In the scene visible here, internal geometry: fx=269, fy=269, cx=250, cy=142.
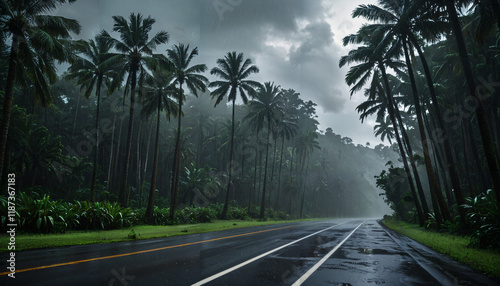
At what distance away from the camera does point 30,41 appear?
→ 1401 cm

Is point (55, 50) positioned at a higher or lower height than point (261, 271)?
higher

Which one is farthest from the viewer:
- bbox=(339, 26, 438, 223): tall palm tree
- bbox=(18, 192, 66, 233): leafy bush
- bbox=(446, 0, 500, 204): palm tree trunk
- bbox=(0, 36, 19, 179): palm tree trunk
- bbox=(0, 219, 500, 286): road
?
bbox=(339, 26, 438, 223): tall palm tree

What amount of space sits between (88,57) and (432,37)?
2808cm

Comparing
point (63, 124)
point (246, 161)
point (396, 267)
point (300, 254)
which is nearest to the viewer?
point (396, 267)

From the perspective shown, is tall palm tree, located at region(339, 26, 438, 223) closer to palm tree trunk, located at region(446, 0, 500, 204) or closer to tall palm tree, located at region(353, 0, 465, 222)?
tall palm tree, located at region(353, 0, 465, 222)

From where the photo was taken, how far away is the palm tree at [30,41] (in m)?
13.0

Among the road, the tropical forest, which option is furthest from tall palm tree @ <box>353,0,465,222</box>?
the road

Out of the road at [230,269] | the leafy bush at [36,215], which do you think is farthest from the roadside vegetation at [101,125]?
the road at [230,269]

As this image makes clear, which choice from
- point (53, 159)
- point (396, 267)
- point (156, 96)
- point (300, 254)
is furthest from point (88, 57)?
point (396, 267)

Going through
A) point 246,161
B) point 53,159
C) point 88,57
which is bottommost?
point 53,159

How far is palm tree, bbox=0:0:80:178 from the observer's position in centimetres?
1300

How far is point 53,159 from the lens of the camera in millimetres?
28531

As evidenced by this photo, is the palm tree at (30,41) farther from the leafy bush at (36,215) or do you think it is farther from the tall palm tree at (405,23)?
the tall palm tree at (405,23)

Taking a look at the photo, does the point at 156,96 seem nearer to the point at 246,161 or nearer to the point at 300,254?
the point at 300,254
